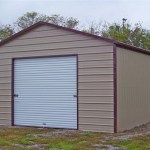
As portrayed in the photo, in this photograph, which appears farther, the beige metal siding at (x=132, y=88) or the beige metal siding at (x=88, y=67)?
the beige metal siding at (x=132, y=88)

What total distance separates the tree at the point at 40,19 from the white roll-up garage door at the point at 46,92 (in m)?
23.6

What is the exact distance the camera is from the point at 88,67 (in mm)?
14055

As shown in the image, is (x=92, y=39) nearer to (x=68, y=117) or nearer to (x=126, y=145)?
(x=68, y=117)

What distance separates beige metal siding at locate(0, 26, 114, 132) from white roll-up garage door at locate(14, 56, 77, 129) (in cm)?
31

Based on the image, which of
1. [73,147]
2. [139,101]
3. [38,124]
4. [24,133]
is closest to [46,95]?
[38,124]

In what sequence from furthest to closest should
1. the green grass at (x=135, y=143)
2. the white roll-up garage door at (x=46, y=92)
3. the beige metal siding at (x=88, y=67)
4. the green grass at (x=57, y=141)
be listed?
the white roll-up garage door at (x=46, y=92), the beige metal siding at (x=88, y=67), the green grass at (x=57, y=141), the green grass at (x=135, y=143)

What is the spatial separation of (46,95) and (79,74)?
1.64 metres

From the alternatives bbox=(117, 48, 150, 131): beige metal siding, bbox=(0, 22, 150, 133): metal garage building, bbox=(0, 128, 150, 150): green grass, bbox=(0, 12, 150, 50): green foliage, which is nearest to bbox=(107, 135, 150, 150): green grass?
bbox=(0, 128, 150, 150): green grass

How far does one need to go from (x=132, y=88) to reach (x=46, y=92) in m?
3.10

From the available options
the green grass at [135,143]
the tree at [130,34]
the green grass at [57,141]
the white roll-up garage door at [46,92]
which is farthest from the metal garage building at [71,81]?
the tree at [130,34]

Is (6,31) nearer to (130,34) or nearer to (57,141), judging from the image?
(130,34)

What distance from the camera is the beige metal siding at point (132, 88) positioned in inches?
549

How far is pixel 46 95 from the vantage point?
1509 centimetres

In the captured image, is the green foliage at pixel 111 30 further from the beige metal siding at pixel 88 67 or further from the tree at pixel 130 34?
the beige metal siding at pixel 88 67
